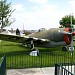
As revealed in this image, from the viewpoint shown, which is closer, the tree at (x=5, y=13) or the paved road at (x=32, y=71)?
the paved road at (x=32, y=71)

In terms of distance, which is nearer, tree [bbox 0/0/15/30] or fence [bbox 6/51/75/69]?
fence [bbox 6/51/75/69]

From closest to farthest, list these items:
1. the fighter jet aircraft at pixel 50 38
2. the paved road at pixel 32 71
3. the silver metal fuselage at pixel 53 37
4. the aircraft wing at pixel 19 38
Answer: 1. the paved road at pixel 32 71
2. the aircraft wing at pixel 19 38
3. the fighter jet aircraft at pixel 50 38
4. the silver metal fuselage at pixel 53 37

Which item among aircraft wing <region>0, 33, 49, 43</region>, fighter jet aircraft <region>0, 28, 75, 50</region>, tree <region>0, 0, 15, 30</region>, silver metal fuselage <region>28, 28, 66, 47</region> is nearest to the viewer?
aircraft wing <region>0, 33, 49, 43</region>

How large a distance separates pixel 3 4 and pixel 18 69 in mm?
40102

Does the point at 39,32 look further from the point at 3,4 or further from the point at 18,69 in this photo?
the point at 3,4

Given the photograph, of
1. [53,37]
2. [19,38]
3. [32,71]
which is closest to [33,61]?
[32,71]

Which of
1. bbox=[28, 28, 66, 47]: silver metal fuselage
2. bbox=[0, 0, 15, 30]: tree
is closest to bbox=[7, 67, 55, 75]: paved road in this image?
bbox=[28, 28, 66, 47]: silver metal fuselage

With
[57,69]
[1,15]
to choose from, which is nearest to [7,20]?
[1,15]

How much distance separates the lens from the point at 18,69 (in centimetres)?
1202

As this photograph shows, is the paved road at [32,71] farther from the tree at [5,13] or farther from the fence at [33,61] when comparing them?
the tree at [5,13]

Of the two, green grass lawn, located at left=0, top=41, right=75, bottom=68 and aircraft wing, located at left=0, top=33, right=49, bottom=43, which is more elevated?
aircraft wing, located at left=0, top=33, right=49, bottom=43

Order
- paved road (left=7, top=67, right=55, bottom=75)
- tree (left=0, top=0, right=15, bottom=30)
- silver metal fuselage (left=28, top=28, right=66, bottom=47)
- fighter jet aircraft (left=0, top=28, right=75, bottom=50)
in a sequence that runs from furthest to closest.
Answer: tree (left=0, top=0, right=15, bottom=30) → silver metal fuselage (left=28, top=28, right=66, bottom=47) → fighter jet aircraft (left=0, top=28, right=75, bottom=50) → paved road (left=7, top=67, right=55, bottom=75)

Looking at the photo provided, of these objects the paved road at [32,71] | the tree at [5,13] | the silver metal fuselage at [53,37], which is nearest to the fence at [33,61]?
the paved road at [32,71]

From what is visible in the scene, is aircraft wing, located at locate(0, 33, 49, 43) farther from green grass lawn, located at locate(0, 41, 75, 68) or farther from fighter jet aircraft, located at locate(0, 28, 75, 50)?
green grass lawn, located at locate(0, 41, 75, 68)
